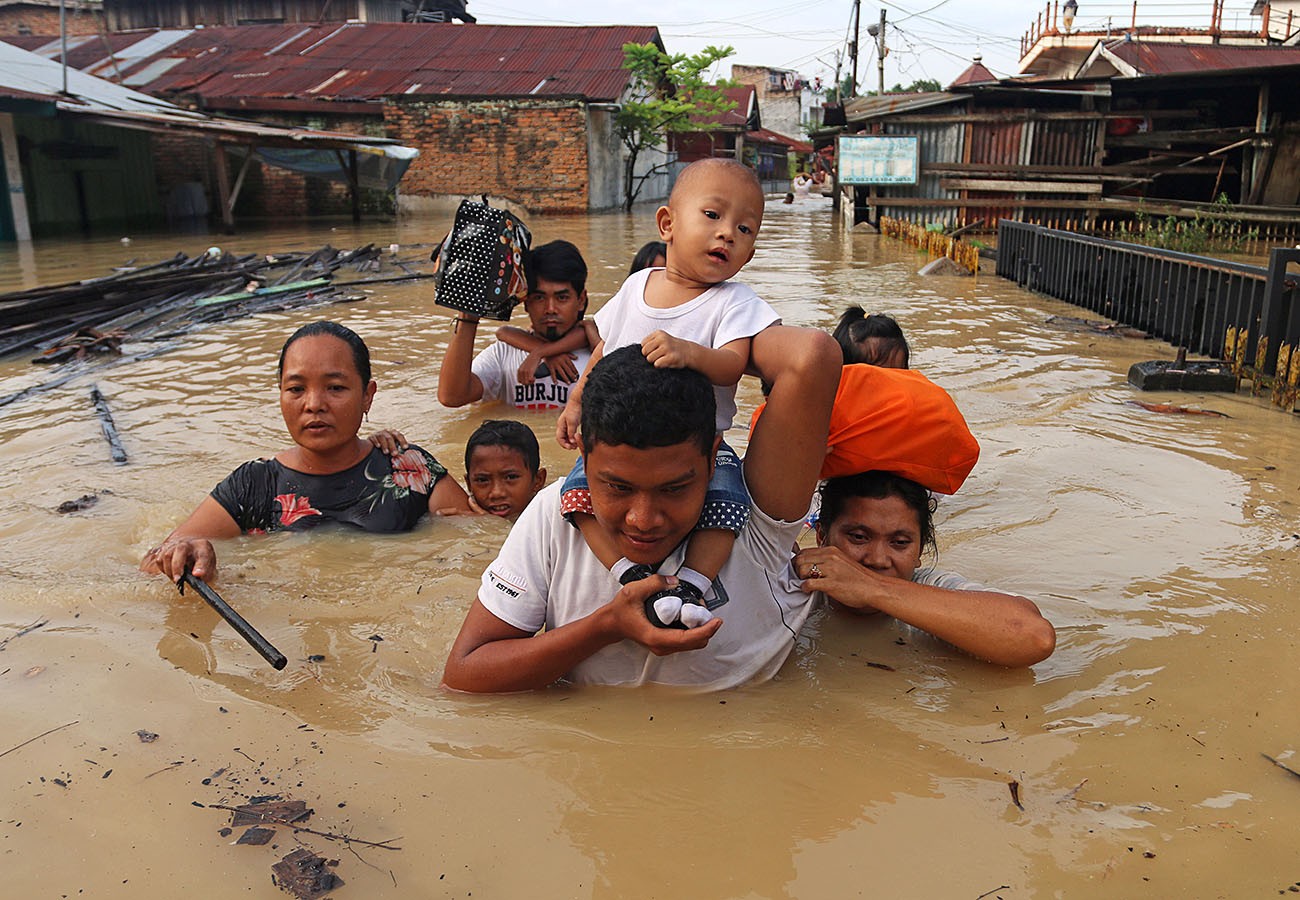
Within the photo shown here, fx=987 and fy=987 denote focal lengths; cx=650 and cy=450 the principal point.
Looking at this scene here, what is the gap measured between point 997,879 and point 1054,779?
0.47 metres

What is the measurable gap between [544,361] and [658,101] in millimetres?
23680

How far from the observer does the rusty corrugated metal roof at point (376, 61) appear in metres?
25.1

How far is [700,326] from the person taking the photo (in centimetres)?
259

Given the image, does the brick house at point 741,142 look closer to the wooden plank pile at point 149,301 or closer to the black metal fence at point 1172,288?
the black metal fence at point 1172,288

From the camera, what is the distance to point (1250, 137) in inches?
662

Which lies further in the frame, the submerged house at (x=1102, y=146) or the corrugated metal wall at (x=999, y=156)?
the corrugated metal wall at (x=999, y=156)

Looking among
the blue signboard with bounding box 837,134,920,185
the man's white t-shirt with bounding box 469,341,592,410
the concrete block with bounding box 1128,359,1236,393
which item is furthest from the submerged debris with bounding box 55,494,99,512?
the blue signboard with bounding box 837,134,920,185

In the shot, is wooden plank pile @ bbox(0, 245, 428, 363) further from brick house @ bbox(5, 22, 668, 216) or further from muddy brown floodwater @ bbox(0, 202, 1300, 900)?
brick house @ bbox(5, 22, 668, 216)

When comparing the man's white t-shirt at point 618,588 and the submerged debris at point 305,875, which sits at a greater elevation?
the man's white t-shirt at point 618,588

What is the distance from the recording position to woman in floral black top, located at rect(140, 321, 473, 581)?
369 centimetres

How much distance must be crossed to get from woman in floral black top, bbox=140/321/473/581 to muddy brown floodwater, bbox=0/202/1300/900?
0.34 ft

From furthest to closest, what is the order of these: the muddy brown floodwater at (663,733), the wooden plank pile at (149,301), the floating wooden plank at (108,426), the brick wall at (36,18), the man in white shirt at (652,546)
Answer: the brick wall at (36,18), the wooden plank pile at (149,301), the floating wooden plank at (108,426), the man in white shirt at (652,546), the muddy brown floodwater at (663,733)

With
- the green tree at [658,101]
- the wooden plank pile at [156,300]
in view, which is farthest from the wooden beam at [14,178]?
the green tree at [658,101]

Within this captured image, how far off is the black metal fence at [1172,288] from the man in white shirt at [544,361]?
15.5ft
